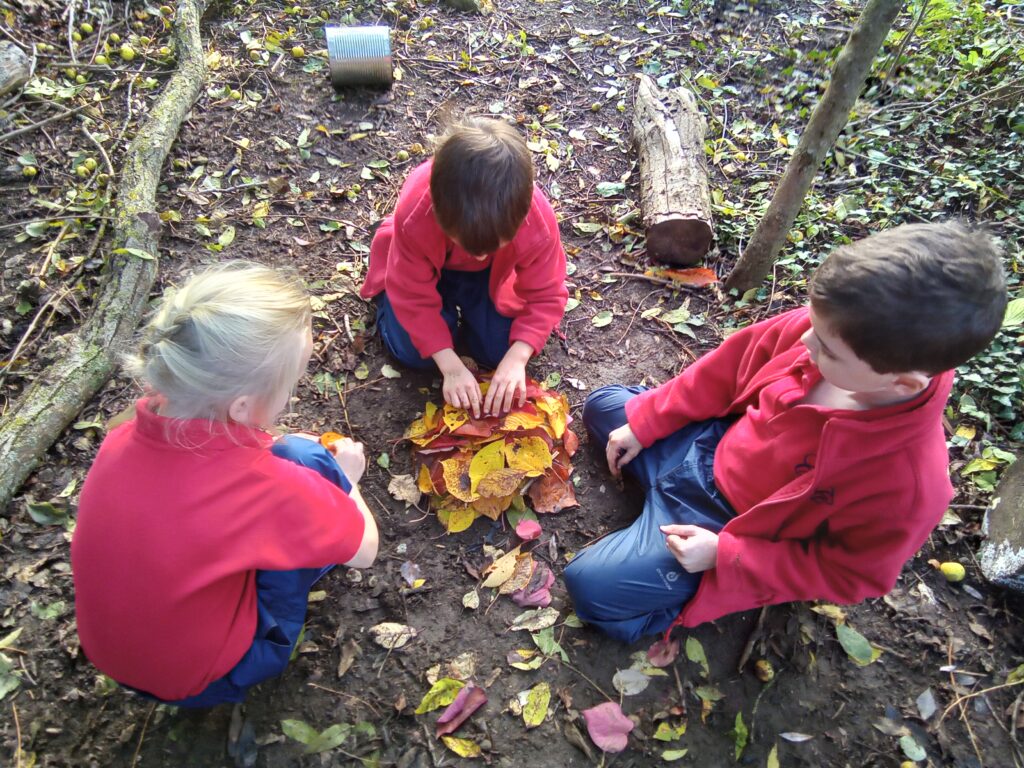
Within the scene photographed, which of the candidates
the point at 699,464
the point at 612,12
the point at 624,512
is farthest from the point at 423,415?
the point at 612,12

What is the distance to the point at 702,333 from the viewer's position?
336 cm

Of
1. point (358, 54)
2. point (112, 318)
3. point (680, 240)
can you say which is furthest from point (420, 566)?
point (358, 54)

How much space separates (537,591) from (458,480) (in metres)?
0.55

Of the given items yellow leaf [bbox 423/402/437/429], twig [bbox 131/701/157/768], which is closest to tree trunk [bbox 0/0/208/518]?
twig [bbox 131/701/157/768]

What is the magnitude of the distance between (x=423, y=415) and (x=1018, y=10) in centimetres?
580

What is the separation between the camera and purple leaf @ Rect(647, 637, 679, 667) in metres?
2.37

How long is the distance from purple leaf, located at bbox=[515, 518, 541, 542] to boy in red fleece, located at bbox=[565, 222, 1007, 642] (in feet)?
0.90

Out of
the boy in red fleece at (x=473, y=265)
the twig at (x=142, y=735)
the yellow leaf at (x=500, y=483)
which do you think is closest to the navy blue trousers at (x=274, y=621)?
the twig at (x=142, y=735)

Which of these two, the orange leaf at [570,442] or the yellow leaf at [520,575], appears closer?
Answer: the yellow leaf at [520,575]

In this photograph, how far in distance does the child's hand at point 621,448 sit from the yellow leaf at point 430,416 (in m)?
0.79

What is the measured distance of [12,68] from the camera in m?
3.88

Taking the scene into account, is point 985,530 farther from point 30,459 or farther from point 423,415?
point 30,459

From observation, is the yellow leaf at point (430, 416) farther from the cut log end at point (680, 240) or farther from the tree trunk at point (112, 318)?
the cut log end at point (680, 240)

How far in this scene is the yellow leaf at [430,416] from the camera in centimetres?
287
